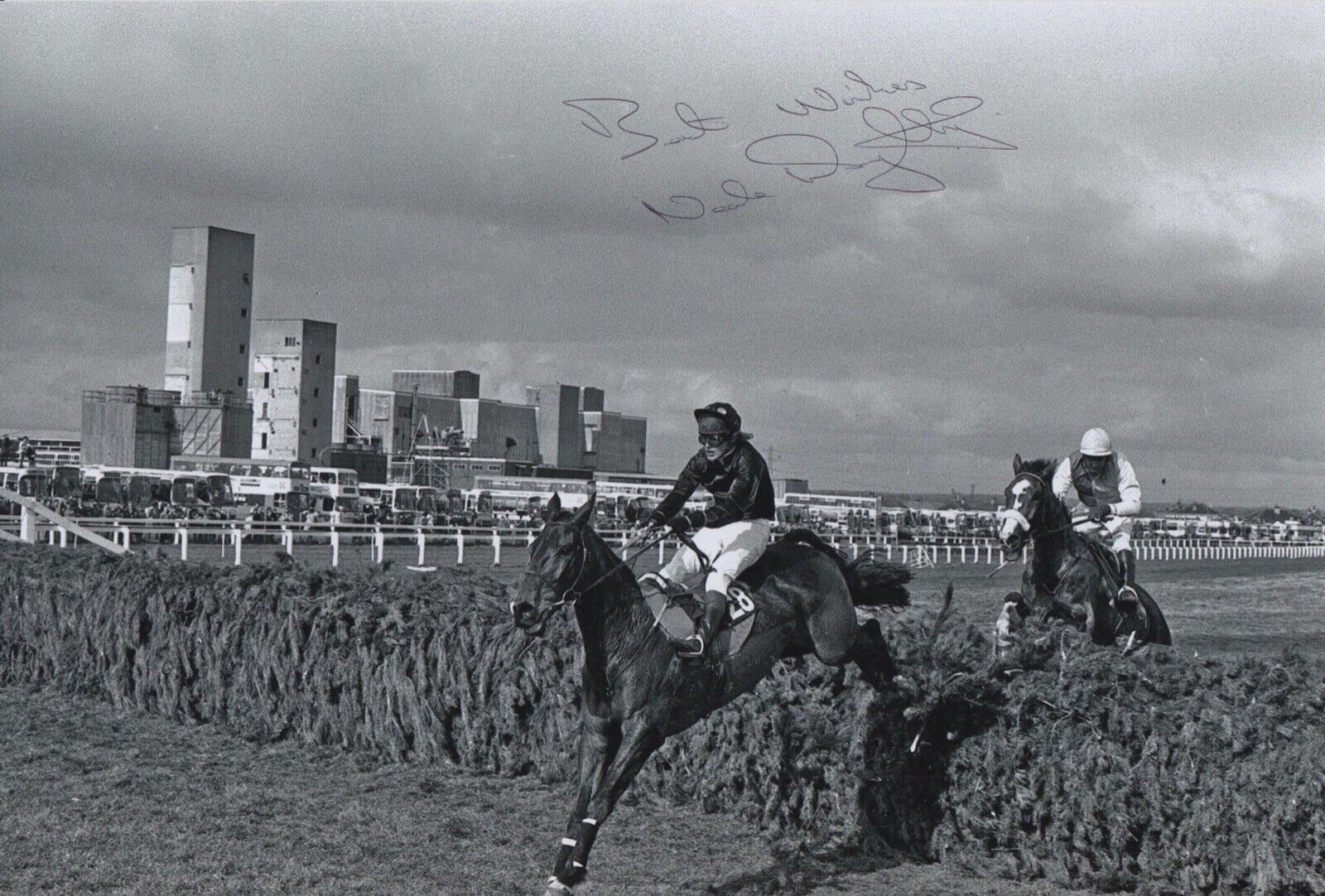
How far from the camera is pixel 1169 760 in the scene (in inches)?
257

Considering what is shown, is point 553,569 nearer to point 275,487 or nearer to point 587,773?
point 587,773

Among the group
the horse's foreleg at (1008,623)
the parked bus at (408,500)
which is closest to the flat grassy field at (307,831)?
the horse's foreleg at (1008,623)

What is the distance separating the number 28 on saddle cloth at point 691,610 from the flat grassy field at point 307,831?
123cm

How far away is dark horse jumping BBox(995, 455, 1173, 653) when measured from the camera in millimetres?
9508

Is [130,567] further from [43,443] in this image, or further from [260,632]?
[43,443]

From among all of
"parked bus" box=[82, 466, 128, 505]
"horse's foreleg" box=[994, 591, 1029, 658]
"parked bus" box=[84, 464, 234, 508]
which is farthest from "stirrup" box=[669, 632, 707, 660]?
"parked bus" box=[82, 466, 128, 505]

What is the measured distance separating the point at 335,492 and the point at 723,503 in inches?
1831

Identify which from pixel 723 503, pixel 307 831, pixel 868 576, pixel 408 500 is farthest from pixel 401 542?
pixel 723 503

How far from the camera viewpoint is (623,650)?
6.39 meters

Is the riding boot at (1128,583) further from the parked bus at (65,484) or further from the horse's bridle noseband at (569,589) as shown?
the parked bus at (65,484)

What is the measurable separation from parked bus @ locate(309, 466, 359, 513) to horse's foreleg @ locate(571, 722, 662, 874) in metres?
42.2

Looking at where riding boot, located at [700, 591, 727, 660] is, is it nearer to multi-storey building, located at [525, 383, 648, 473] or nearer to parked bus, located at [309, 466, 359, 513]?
parked bus, located at [309, 466, 359, 513]

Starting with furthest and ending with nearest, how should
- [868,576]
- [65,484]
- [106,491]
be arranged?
[106,491] → [65,484] → [868,576]

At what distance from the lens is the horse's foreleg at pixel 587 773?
235 inches
